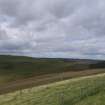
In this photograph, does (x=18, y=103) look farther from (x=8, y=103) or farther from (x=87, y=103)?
(x=87, y=103)

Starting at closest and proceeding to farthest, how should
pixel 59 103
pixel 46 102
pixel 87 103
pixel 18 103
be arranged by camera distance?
1. pixel 87 103
2. pixel 59 103
3. pixel 46 102
4. pixel 18 103

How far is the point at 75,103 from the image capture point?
33531 mm

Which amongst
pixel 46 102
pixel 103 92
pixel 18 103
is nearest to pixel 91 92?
pixel 103 92

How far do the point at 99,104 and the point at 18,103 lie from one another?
14.0 m

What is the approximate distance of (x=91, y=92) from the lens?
136 feet

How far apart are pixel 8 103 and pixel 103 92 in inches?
606

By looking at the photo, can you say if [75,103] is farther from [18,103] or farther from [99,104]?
[18,103]

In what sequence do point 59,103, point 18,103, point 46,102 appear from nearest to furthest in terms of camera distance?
1. point 59,103
2. point 46,102
3. point 18,103

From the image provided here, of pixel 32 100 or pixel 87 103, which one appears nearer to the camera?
pixel 87 103

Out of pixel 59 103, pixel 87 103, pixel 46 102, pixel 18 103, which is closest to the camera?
pixel 87 103

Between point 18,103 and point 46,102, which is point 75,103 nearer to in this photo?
point 46,102

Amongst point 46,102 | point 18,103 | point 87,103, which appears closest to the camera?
point 87,103

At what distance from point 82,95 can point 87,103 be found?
647 centimetres

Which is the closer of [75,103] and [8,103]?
[75,103]
